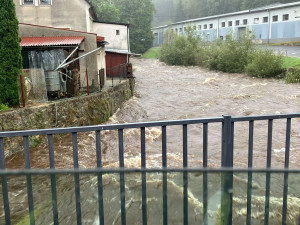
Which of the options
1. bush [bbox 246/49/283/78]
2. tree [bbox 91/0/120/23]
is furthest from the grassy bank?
tree [bbox 91/0/120/23]

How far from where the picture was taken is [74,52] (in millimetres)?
16188

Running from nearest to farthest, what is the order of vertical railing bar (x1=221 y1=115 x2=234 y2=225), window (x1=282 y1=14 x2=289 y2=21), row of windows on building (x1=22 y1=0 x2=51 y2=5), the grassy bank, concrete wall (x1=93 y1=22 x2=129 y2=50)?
vertical railing bar (x1=221 y1=115 x2=234 y2=225) < row of windows on building (x1=22 y1=0 x2=51 y2=5) < the grassy bank < concrete wall (x1=93 y1=22 x2=129 y2=50) < window (x1=282 y1=14 x2=289 y2=21)

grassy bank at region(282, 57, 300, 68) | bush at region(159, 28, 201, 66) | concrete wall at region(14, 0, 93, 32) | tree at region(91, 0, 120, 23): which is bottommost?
grassy bank at region(282, 57, 300, 68)

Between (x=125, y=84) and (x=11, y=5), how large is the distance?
8.93m

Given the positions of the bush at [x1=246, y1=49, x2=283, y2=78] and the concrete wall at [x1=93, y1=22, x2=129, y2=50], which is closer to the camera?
the bush at [x1=246, y1=49, x2=283, y2=78]

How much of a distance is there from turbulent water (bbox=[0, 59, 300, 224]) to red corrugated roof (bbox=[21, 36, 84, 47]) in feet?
13.1

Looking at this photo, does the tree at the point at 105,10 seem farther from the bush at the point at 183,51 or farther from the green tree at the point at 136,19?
the bush at the point at 183,51

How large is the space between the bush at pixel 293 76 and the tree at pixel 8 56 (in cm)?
1848

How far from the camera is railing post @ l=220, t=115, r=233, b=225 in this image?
99.5 inches

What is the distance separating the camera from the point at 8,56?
481 inches

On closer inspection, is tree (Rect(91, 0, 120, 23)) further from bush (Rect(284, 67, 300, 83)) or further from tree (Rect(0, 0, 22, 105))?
tree (Rect(0, 0, 22, 105))

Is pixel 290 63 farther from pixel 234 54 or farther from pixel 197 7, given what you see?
pixel 197 7

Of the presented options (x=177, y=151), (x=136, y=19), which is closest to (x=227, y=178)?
(x=177, y=151)

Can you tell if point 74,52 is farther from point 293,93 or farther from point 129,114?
point 293,93
